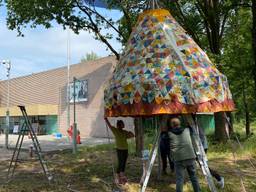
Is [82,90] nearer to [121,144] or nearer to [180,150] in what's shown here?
[121,144]

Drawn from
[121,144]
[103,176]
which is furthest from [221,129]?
[121,144]

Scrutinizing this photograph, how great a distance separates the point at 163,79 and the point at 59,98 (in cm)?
3969

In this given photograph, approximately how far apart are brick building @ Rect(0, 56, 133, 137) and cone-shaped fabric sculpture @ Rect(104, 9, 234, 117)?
85.5 feet

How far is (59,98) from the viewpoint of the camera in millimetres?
47531

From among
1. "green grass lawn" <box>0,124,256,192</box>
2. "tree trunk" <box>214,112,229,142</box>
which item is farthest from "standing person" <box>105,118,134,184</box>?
"tree trunk" <box>214,112,229,142</box>

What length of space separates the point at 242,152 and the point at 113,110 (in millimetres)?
9182

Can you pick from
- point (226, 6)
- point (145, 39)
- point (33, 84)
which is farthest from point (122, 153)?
point (33, 84)

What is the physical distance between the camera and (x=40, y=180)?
1209 cm

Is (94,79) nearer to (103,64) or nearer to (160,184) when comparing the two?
(103,64)

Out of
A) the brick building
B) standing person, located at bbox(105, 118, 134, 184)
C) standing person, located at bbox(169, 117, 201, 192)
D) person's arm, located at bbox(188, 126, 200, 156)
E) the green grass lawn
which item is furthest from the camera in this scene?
the brick building

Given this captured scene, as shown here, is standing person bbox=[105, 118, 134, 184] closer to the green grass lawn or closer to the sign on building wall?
the green grass lawn

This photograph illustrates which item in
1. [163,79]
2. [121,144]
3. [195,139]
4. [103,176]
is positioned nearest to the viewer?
[163,79]

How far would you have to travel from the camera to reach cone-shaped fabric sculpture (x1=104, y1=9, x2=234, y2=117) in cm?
877

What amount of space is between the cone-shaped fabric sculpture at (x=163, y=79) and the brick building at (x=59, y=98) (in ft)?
85.5
